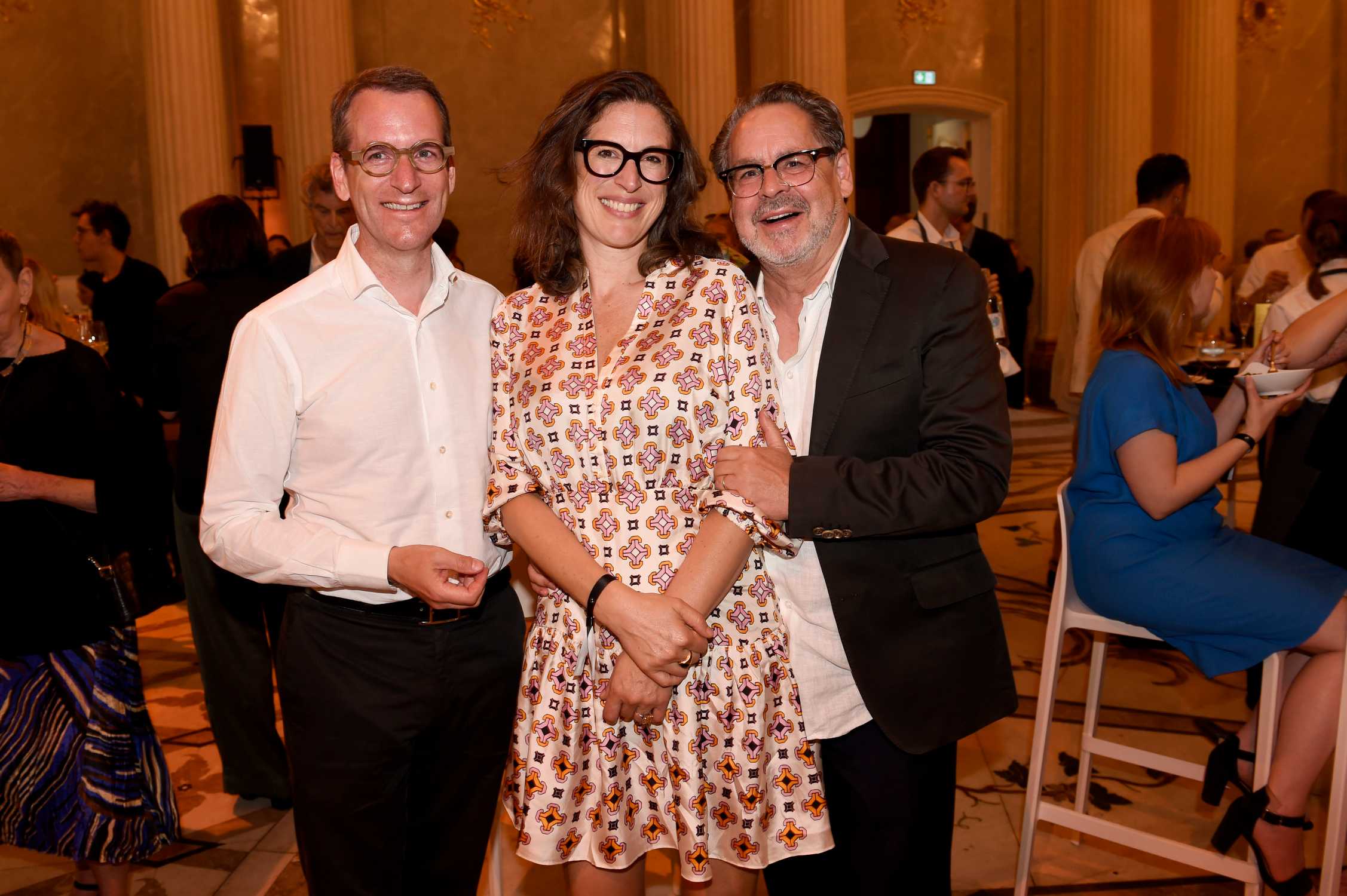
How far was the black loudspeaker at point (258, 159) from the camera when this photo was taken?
9.91 metres

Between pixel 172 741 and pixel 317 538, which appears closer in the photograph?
pixel 317 538

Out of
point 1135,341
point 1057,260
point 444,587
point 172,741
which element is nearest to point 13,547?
point 444,587

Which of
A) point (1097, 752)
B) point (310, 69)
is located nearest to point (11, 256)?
point (1097, 752)

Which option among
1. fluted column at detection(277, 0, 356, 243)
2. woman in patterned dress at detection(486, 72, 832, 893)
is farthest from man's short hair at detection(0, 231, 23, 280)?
fluted column at detection(277, 0, 356, 243)

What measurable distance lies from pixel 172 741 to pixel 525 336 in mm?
3079

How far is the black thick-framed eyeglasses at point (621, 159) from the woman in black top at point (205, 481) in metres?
1.90

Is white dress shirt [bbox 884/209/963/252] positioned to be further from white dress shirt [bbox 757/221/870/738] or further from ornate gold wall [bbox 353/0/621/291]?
ornate gold wall [bbox 353/0/621/291]

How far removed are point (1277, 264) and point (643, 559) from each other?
612 cm

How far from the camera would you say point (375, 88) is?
1989mm

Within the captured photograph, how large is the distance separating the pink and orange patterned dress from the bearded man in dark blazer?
0.52ft

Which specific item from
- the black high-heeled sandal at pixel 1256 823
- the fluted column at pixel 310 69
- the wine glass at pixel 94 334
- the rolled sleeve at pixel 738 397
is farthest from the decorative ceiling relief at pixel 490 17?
the black high-heeled sandal at pixel 1256 823

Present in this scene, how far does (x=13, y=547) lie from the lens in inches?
102

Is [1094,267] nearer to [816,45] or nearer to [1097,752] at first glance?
[1097,752]

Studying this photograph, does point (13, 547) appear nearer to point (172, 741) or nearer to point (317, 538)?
point (317, 538)
